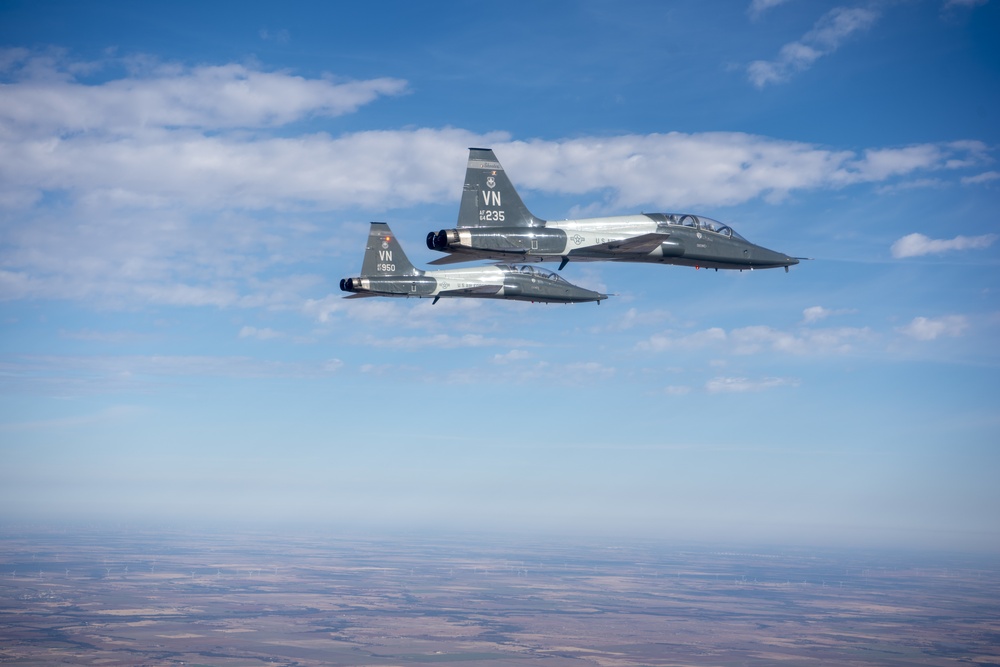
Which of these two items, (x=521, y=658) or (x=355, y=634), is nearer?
(x=521, y=658)

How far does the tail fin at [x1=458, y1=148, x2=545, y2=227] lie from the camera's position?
5856cm

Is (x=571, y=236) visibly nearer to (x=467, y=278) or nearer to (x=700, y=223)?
(x=700, y=223)

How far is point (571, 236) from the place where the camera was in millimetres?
60750

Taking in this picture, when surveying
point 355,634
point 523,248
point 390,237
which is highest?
point 390,237

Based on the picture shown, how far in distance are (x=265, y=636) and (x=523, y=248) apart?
157m

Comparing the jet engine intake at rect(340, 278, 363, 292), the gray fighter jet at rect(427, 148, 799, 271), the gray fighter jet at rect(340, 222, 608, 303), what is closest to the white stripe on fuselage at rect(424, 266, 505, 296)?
the gray fighter jet at rect(340, 222, 608, 303)

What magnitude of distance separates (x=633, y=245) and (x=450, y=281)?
26.1 meters

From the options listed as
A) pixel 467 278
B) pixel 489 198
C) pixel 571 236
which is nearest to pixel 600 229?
pixel 571 236

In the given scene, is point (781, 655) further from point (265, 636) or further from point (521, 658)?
point (265, 636)

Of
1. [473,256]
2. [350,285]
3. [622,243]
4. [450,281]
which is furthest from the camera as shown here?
[450,281]

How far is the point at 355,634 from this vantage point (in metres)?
194

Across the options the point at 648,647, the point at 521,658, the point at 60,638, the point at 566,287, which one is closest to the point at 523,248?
the point at 566,287

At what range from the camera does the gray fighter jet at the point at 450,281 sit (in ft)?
272

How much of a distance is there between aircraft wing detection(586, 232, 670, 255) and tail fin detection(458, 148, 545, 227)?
5.12 metres
